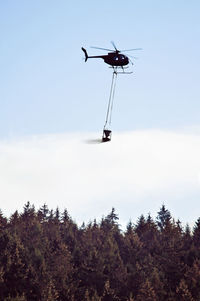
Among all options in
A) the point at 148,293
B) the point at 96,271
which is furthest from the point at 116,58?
the point at 96,271

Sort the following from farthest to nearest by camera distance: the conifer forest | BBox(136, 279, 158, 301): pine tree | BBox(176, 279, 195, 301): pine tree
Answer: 1. the conifer forest
2. BBox(136, 279, 158, 301): pine tree
3. BBox(176, 279, 195, 301): pine tree

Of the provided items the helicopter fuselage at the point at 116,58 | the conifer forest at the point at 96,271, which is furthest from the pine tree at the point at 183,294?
the helicopter fuselage at the point at 116,58

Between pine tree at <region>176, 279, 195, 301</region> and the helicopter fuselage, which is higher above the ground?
the helicopter fuselage

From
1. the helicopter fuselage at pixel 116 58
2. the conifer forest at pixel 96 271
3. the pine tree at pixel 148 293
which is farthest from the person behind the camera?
the conifer forest at pixel 96 271

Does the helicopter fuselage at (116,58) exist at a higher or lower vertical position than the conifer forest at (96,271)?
higher

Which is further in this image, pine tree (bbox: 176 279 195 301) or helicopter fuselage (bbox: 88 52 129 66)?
pine tree (bbox: 176 279 195 301)

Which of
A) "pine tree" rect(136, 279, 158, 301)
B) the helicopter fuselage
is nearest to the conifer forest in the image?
"pine tree" rect(136, 279, 158, 301)

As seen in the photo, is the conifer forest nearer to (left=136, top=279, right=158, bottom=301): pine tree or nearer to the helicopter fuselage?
(left=136, top=279, right=158, bottom=301): pine tree

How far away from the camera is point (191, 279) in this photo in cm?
8344

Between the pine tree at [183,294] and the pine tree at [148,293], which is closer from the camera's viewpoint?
the pine tree at [183,294]

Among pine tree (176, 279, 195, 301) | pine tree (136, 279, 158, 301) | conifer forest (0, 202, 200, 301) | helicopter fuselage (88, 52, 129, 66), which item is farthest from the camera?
conifer forest (0, 202, 200, 301)

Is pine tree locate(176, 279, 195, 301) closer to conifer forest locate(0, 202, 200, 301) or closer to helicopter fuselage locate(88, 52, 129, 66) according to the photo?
conifer forest locate(0, 202, 200, 301)

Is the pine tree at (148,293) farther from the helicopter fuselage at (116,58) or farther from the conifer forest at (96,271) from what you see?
the helicopter fuselage at (116,58)

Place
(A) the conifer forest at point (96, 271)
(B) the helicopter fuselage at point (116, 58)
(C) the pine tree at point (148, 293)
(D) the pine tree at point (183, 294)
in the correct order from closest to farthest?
1. (B) the helicopter fuselage at point (116, 58)
2. (D) the pine tree at point (183, 294)
3. (C) the pine tree at point (148, 293)
4. (A) the conifer forest at point (96, 271)
